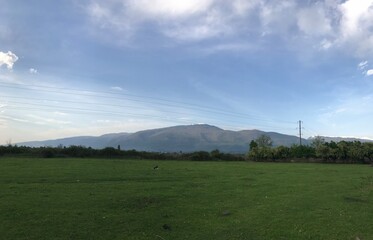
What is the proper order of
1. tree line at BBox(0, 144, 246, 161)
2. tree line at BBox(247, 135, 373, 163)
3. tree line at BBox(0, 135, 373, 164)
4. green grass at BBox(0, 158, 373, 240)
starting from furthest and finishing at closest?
tree line at BBox(247, 135, 373, 163) < tree line at BBox(0, 135, 373, 164) < tree line at BBox(0, 144, 246, 161) < green grass at BBox(0, 158, 373, 240)

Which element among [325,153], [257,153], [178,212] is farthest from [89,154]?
[178,212]

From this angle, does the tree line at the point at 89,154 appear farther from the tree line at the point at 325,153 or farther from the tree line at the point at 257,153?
the tree line at the point at 325,153

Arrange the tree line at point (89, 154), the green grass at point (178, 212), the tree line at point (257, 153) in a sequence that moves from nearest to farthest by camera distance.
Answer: the green grass at point (178, 212) → the tree line at point (89, 154) → the tree line at point (257, 153)

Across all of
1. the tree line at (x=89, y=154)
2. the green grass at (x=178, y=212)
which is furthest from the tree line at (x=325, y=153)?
the green grass at (x=178, y=212)

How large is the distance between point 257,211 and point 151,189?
8.21 m

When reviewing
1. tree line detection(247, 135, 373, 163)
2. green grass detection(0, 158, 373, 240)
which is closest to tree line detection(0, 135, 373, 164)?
tree line detection(247, 135, 373, 163)

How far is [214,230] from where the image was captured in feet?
46.3

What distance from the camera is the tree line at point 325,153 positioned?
82.5 m

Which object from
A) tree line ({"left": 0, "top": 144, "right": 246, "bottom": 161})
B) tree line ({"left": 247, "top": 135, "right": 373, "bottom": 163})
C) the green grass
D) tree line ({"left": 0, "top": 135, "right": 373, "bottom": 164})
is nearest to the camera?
the green grass

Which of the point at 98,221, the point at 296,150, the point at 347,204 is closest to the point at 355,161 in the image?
the point at 296,150

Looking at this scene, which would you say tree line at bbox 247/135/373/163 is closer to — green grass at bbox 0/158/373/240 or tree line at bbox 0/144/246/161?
tree line at bbox 0/144/246/161

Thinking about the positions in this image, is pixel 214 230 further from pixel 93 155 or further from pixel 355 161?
pixel 355 161

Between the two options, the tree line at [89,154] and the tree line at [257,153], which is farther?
the tree line at [257,153]

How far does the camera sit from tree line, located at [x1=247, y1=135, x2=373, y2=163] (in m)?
82.5
